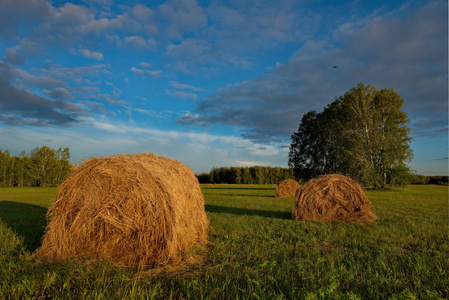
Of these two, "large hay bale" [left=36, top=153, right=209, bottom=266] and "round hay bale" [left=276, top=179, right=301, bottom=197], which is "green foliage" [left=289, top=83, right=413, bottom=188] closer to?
"round hay bale" [left=276, top=179, right=301, bottom=197]

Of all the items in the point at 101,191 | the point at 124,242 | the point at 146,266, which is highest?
the point at 101,191

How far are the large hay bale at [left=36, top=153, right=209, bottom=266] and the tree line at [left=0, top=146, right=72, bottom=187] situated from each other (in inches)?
2334

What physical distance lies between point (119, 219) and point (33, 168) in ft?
222

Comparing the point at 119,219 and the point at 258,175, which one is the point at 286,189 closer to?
the point at 119,219

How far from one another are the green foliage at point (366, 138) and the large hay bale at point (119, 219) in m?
29.7

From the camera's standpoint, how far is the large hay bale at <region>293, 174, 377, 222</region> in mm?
9805

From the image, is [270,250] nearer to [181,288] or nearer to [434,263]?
[181,288]

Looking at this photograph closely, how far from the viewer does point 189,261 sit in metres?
5.08

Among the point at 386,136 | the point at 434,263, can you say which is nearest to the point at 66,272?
the point at 434,263

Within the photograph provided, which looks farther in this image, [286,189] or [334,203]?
[286,189]

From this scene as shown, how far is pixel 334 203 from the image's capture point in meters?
10.0

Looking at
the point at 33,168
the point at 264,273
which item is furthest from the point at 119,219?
the point at 33,168

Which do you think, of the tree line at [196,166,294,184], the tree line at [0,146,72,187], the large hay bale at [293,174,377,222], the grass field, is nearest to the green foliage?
the large hay bale at [293,174,377,222]

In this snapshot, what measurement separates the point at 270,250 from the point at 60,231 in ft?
14.9
